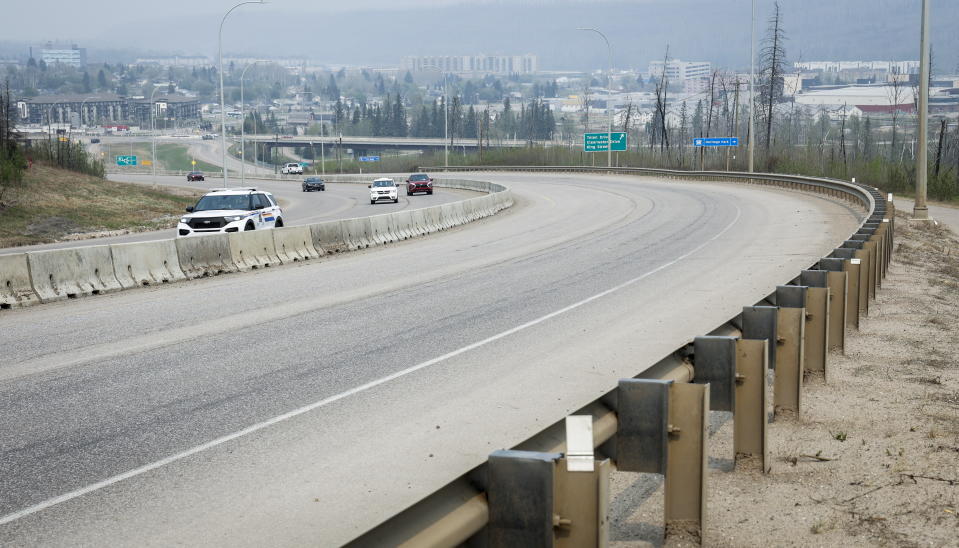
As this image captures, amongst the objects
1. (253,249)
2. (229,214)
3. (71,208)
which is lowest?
(71,208)

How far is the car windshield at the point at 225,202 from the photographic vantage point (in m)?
29.0

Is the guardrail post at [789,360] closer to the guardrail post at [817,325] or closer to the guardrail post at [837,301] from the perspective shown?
the guardrail post at [817,325]

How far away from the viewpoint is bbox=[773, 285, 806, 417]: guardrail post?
9.29m

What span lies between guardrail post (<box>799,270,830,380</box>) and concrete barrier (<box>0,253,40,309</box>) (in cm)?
1302

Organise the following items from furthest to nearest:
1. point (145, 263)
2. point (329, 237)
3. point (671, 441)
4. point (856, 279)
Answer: point (329, 237), point (145, 263), point (856, 279), point (671, 441)

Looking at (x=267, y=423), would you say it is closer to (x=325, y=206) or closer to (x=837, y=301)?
(x=837, y=301)

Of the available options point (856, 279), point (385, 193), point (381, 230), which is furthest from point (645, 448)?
point (385, 193)

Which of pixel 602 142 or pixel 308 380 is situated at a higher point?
pixel 602 142

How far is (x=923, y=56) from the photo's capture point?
→ 104 feet

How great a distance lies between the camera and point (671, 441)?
250 inches

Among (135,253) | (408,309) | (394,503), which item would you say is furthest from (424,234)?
(394,503)

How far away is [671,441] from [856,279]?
8550 millimetres

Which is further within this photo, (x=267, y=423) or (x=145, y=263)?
(x=145, y=263)

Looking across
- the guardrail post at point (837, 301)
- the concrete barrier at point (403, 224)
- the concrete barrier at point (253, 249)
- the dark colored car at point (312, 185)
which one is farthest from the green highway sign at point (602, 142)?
the guardrail post at point (837, 301)
